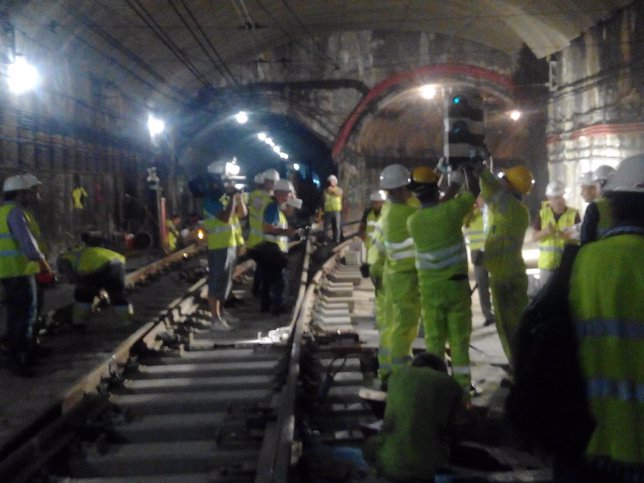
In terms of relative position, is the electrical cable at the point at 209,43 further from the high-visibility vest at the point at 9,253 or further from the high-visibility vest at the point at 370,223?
the high-visibility vest at the point at 9,253

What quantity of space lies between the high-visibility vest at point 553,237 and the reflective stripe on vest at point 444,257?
Result: 8.36 ft

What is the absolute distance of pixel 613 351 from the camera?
79.5 inches

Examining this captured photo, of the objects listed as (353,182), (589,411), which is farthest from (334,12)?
(589,411)

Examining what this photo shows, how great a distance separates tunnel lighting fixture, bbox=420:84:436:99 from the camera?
78.6ft

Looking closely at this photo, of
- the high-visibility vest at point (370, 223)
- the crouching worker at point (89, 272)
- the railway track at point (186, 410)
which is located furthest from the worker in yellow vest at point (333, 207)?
the crouching worker at point (89, 272)

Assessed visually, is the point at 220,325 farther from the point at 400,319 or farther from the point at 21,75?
the point at 21,75

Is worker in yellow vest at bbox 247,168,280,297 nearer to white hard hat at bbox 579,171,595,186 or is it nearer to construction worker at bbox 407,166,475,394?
white hard hat at bbox 579,171,595,186

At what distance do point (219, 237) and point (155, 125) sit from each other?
13.8m

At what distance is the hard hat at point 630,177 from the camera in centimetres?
210

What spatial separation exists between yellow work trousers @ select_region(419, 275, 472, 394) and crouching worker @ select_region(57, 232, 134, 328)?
4.29 meters

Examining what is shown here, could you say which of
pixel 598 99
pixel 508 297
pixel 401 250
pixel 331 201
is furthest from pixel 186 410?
pixel 331 201

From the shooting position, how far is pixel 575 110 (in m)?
16.5

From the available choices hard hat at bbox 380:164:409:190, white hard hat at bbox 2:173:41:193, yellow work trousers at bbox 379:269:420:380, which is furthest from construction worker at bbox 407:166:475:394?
white hard hat at bbox 2:173:41:193

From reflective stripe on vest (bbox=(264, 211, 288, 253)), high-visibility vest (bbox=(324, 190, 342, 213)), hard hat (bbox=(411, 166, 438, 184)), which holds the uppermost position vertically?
high-visibility vest (bbox=(324, 190, 342, 213))
